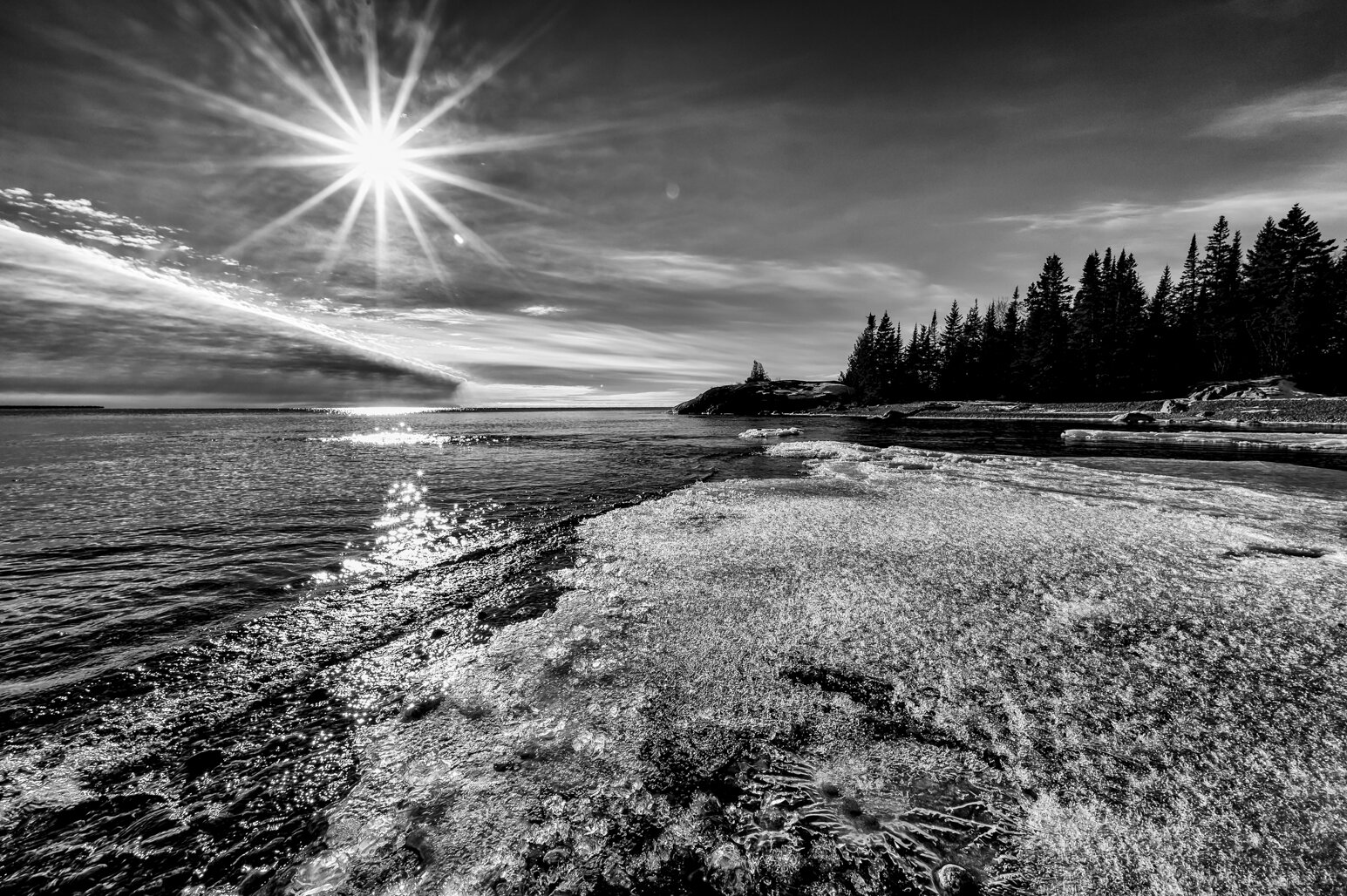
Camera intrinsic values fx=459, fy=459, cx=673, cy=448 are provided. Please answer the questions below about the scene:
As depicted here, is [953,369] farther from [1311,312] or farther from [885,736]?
[885,736]

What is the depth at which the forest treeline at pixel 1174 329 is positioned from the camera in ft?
170

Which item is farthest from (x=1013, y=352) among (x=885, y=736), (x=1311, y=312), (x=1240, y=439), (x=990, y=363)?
(x=885, y=736)

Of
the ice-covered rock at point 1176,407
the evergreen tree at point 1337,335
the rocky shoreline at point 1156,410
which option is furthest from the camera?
the evergreen tree at point 1337,335

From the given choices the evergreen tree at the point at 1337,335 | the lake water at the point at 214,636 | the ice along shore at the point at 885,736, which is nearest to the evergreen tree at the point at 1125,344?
the evergreen tree at the point at 1337,335

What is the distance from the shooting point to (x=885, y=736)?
3545 mm

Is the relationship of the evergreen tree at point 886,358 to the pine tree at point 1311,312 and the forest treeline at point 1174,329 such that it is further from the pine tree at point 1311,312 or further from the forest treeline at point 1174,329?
the pine tree at point 1311,312

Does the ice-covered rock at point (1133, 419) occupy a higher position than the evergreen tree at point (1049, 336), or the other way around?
the evergreen tree at point (1049, 336)

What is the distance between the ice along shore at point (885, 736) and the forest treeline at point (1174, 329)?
76019mm

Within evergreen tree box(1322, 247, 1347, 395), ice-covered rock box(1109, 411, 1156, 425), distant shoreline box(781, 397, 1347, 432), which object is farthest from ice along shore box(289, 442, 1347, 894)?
evergreen tree box(1322, 247, 1347, 395)

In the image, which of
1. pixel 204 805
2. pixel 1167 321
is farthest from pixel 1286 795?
pixel 1167 321

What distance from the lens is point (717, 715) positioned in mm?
3842

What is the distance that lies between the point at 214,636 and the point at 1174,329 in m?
99.8

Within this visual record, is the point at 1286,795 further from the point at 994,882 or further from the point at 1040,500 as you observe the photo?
the point at 1040,500

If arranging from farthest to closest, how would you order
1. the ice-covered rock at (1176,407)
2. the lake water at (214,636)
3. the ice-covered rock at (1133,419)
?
the ice-covered rock at (1176,407) < the ice-covered rock at (1133,419) < the lake water at (214,636)
